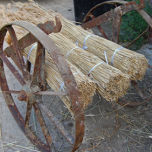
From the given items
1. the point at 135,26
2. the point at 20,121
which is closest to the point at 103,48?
the point at 20,121

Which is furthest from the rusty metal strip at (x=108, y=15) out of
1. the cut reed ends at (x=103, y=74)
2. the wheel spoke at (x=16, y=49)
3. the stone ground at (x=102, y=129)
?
the wheel spoke at (x=16, y=49)

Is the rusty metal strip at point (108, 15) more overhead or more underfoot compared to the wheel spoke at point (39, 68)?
more overhead

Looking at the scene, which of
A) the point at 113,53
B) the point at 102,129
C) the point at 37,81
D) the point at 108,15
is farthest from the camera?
the point at 108,15

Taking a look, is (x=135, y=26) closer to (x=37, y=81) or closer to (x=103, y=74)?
(x=103, y=74)

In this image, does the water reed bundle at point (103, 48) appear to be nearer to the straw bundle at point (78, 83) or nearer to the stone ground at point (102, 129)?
the straw bundle at point (78, 83)

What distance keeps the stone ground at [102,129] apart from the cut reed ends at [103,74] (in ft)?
1.97

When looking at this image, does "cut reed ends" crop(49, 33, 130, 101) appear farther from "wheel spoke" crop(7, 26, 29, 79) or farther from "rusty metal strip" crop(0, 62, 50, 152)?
"rusty metal strip" crop(0, 62, 50, 152)

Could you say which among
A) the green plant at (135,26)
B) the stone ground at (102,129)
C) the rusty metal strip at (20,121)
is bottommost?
the stone ground at (102,129)

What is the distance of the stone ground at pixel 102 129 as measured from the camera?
2.15 m

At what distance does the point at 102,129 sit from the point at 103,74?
82 centimetres

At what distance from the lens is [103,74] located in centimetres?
175

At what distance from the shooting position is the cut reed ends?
1.73m

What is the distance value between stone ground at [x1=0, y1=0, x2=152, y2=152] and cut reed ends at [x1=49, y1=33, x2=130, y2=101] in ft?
1.97

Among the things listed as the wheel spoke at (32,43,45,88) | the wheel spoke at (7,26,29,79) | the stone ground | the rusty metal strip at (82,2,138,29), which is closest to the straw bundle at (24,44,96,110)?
the wheel spoke at (32,43,45,88)
